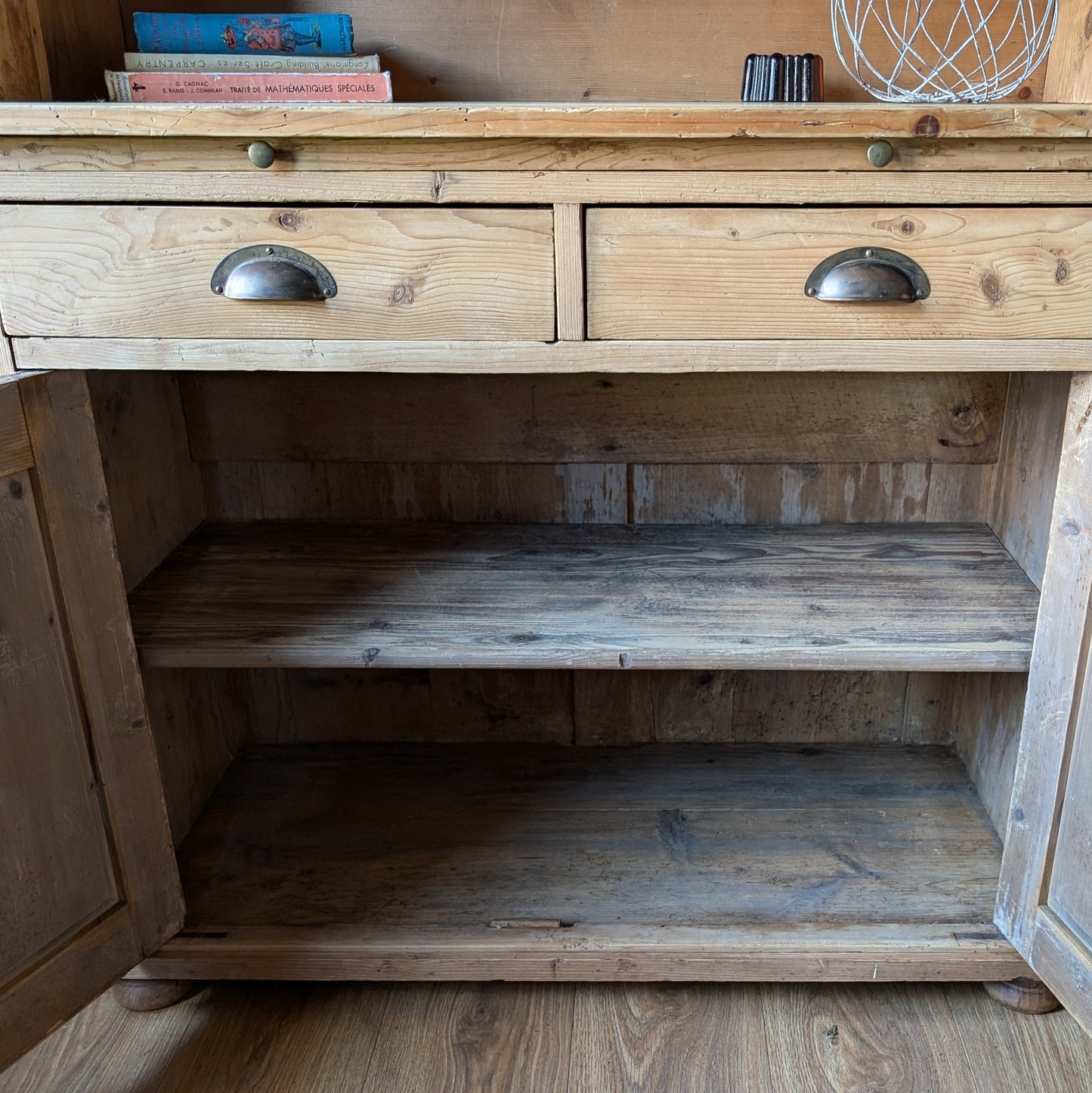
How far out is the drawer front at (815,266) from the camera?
37.5 inches

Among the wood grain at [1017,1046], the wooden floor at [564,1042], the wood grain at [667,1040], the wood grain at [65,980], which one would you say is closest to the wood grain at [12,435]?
the wood grain at [65,980]

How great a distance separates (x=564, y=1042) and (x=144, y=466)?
3.05 ft

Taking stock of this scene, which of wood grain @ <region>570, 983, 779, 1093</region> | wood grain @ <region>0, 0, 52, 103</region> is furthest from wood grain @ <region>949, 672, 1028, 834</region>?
wood grain @ <region>0, 0, 52, 103</region>

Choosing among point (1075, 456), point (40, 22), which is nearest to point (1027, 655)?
point (1075, 456)

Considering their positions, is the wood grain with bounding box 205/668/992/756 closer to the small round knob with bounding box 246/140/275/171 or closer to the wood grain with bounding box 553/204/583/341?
the wood grain with bounding box 553/204/583/341

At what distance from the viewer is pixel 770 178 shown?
948mm

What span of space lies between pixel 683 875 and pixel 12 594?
2.93ft

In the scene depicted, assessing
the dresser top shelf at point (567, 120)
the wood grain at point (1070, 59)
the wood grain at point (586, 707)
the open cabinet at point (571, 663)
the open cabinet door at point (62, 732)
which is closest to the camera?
the dresser top shelf at point (567, 120)

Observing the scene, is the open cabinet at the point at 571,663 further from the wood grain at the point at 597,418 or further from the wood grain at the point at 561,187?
the wood grain at the point at 561,187

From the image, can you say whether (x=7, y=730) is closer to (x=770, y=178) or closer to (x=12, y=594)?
(x=12, y=594)

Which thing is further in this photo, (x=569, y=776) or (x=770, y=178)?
(x=569, y=776)

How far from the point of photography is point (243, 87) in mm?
1029

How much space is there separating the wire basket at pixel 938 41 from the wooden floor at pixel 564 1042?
1158 millimetres

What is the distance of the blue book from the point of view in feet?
3.56
